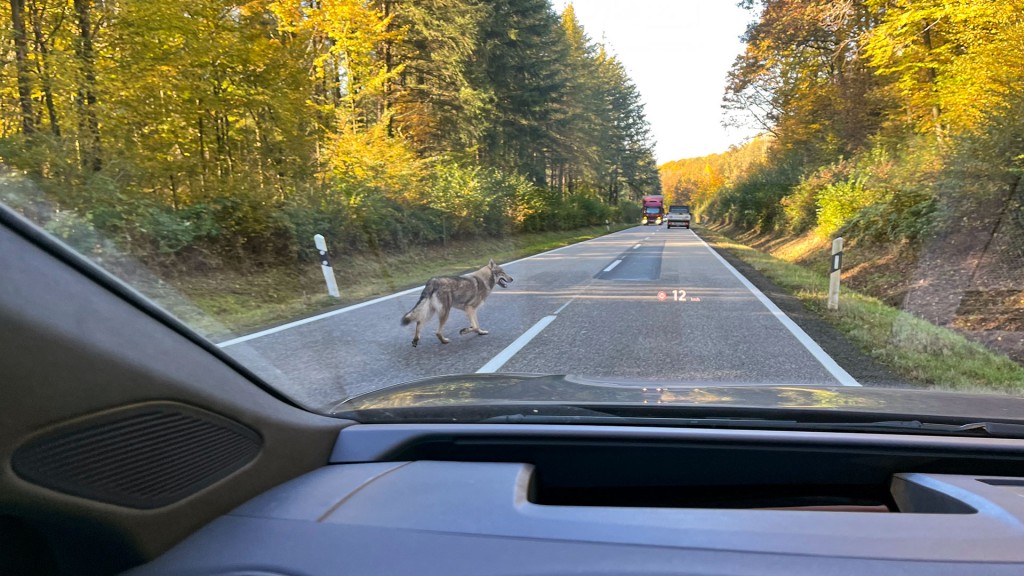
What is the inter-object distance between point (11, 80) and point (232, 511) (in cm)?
990

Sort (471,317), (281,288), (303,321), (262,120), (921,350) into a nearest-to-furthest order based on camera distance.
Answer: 1. (921,350)
2. (471,317)
3. (303,321)
4. (281,288)
5. (262,120)

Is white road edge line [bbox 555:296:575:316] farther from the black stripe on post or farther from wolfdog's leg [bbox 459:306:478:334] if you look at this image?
the black stripe on post

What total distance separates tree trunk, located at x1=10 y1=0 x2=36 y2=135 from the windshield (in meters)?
0.03

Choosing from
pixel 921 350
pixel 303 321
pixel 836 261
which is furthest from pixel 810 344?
pixel 303 321

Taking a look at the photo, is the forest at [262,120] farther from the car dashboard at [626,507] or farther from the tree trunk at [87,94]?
the car dashboard at [626,507]

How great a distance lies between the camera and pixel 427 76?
1030 inches

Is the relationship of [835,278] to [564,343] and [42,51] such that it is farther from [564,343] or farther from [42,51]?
[42,51]

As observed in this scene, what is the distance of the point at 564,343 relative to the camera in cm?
732

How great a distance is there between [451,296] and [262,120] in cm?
857

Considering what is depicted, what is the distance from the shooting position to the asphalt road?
5820mm

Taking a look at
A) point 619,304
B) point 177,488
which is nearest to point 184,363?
point 177,488

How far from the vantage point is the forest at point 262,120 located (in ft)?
29.9

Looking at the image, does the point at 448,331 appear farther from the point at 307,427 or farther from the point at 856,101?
the point at 856,101

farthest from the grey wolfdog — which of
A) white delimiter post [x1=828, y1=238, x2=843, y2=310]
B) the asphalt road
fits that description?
white delimiter post [x1=828, y1=238, x2=843, y2=310]
